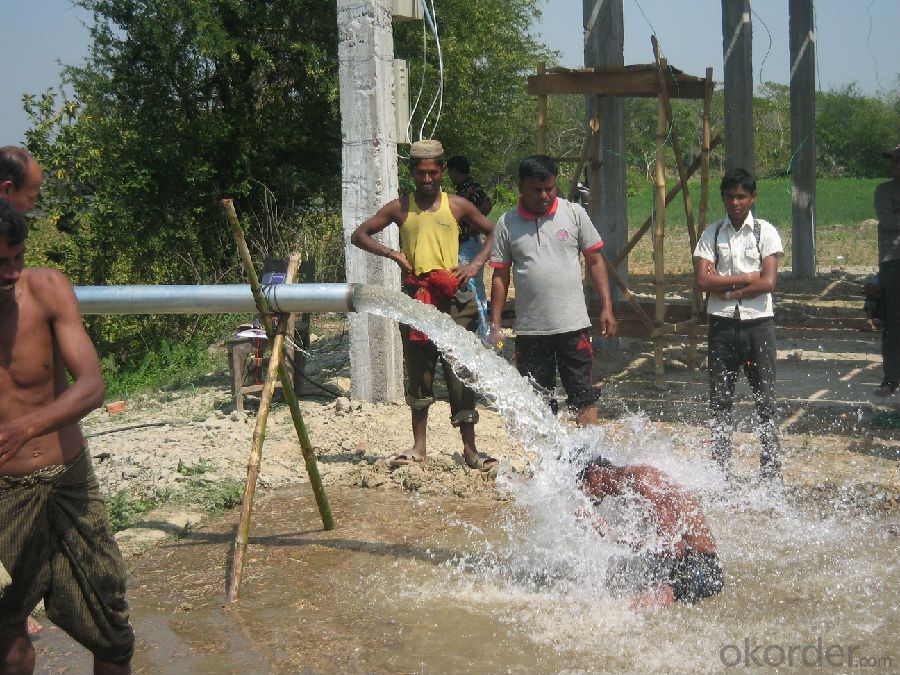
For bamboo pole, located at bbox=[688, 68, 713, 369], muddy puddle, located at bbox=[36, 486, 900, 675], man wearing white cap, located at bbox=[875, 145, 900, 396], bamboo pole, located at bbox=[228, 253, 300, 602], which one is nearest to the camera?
muddy puddle, located at bbox=[36, 486, 900, 675]

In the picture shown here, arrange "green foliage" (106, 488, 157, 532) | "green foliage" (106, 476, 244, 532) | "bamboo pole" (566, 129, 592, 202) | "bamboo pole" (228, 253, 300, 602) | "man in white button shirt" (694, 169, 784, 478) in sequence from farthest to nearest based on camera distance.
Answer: "bamboo pole" (566, 129, 592, 202)
"green foliage" (106, 476, 244, 532)
"green foliage" (106, 488, 157, 532)
"man in white button shirt" (694, 169, 784, 478)
"bamboo pole" (228, 253, 300, 602)

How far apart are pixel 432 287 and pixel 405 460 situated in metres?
1.18

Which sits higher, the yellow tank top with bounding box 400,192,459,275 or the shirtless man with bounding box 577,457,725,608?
the yellow tank top with bounding box 400,192,459,275

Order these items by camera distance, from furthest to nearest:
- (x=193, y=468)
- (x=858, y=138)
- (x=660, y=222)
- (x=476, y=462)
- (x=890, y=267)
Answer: (x=858, y=138)
(x=660, y=222)
(x=890, y=267)
(x=193, y=468)
(x=476, y=462)

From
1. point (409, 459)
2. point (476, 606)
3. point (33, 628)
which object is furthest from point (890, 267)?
point (33, 628)

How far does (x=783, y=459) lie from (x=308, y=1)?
10.5m

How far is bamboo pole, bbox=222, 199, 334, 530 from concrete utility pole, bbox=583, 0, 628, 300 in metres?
4.87

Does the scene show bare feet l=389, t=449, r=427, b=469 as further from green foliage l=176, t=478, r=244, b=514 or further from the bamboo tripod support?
the bamboo tripod support

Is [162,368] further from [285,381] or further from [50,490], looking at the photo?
[50,490]

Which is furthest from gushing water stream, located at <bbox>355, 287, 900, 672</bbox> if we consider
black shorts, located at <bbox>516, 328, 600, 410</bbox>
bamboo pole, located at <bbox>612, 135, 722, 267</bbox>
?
bamboo pole, located at <bbox>612, 135, 722, 267</bbox>

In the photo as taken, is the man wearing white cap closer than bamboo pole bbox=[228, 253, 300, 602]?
No

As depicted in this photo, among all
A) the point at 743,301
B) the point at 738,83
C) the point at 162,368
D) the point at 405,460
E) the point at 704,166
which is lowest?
the point at 405,460

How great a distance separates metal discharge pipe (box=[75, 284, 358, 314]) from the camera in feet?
15.3

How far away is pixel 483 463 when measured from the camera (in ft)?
20.6
